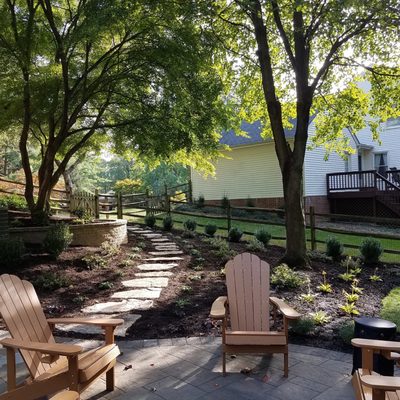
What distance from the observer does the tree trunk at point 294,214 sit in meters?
7.82

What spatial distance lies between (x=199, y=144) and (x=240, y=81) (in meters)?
2.85

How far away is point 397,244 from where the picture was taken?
12859 millimetres

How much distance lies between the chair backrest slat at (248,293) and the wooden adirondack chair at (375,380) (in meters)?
1.28

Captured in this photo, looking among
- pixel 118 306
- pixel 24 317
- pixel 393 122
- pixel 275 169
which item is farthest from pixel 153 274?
pixel 393 122

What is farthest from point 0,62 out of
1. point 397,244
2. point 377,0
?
point 397,244

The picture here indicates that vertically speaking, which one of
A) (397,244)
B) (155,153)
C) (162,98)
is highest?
(162,98)

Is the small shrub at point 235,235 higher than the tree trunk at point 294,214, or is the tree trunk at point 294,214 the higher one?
the tree trunk at point 294,214

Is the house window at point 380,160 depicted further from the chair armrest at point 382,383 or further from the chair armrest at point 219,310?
the chair armrest at point 382,383

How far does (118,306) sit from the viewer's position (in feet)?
17.9

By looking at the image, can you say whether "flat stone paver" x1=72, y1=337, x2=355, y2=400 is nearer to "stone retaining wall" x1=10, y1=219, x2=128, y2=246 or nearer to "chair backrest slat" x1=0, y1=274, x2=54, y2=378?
"chair backrest slat" x1=0, y1=274, x2=54, y2=378

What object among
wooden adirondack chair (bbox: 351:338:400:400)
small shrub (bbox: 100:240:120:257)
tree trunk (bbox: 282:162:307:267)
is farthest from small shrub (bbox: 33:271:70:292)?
wooden adirondack chair (bbox: 351:338:400:400)

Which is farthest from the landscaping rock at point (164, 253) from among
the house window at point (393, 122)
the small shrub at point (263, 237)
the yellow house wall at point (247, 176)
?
the house window at point (393, 122)

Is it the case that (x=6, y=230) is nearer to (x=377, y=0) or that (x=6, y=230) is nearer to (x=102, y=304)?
(x=102, y=304)

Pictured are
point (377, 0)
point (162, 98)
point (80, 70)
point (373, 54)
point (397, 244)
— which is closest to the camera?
point (377, 0)
